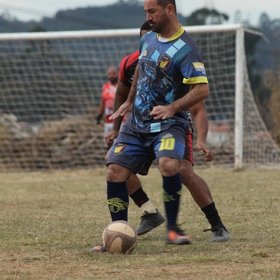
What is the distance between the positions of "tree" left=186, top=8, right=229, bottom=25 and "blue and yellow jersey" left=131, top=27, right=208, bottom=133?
3126 centimetres

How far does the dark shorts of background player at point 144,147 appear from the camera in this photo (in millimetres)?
7254

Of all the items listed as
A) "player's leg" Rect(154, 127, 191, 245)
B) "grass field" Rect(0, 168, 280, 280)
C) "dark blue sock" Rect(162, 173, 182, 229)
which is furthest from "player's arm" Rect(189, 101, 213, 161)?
"grass field" Rect(0, 168, 280, 280)

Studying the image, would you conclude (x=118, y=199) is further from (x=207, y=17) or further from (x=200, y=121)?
(x=207, y=17)

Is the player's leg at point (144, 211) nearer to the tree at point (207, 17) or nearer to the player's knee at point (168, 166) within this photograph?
the player's knee at point (168, 166)

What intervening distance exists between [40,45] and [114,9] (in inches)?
952

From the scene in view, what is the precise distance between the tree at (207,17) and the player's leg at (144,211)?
3033cm

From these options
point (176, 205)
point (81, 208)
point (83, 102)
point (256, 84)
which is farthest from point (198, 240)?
point (256, 84)

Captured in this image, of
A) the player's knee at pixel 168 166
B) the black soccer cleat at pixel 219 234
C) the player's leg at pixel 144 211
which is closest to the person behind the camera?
the player's knee at pixel 168 166

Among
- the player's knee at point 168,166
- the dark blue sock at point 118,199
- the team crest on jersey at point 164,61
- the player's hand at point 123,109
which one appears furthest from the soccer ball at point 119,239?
the team crest on jersey at point 164,61

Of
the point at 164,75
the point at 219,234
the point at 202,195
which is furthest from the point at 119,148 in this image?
the point at 219,234

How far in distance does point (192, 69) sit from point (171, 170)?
80 centimetres

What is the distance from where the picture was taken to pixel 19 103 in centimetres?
2109

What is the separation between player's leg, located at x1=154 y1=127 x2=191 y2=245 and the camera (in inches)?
285

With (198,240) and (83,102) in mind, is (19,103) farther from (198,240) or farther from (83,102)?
(198,240)
